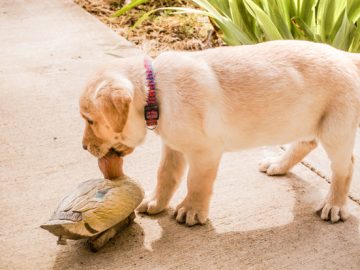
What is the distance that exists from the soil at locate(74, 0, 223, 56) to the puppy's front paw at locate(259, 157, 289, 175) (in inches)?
86.0

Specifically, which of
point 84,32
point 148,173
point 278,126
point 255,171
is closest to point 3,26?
point 84,32

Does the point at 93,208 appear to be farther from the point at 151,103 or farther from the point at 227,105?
the point at 227,105

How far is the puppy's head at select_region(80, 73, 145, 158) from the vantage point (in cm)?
279

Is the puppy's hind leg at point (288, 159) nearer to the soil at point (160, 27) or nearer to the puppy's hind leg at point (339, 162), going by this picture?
the puppy's hind leg at point (339, 162)

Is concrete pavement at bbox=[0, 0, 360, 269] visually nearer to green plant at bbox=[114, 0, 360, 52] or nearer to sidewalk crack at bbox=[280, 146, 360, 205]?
sidewalk crack at bbox=[280, 146, 360, 205]

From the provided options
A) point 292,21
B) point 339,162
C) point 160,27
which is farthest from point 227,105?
point 160,27

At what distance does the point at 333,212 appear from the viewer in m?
3.34

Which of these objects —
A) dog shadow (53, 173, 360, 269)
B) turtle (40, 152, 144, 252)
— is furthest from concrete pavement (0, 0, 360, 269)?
turtle (40, 152, 144, 252)

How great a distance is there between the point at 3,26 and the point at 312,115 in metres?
4.16

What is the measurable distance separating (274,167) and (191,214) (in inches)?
32.0

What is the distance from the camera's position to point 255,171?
3838 mm

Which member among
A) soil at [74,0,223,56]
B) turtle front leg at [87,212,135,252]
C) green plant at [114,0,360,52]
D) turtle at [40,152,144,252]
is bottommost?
soil at [74,0,223,56]

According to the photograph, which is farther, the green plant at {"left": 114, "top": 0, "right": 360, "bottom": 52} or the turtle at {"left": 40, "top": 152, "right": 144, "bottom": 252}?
the green plant at {"left": 114, "top": 0, "right": 360, "bottom": 52}

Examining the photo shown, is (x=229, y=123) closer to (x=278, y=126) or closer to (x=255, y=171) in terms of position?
(x=278, y=126)
